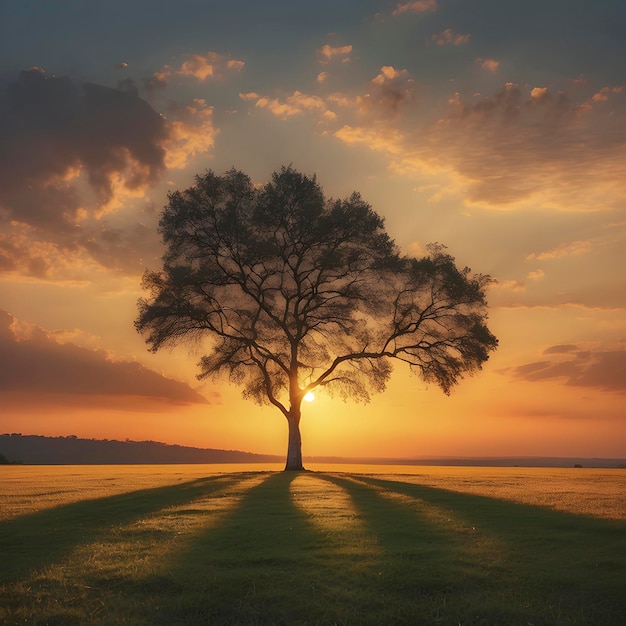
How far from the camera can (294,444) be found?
46.2 m

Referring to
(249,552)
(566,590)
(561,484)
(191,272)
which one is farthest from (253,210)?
(566,590)

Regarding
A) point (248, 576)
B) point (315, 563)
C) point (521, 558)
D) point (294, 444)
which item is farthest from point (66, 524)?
point (294, 444)

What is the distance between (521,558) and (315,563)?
4.63m

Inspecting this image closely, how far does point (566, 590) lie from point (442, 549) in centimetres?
334

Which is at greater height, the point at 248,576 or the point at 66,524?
the point at 66,524

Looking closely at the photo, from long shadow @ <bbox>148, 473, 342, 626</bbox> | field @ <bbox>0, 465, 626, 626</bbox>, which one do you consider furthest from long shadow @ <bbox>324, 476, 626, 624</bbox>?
long shadow @ <bbox>148, 473, 342, 626</bbox>

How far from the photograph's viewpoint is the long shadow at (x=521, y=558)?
11.4 m

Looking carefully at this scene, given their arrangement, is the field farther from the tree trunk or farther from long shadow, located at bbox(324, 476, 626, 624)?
the tree trunk

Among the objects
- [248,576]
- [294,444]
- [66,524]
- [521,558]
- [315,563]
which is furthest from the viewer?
[294,444]

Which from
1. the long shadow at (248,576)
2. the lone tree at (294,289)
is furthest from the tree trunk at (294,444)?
the long shadow at (248,576)

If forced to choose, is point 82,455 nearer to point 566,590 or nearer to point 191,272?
point 191,272

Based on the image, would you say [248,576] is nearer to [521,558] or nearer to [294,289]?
[521,558]

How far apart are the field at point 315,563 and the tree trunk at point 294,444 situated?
22.0 metres

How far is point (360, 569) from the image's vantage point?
1319 cm
